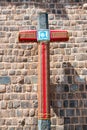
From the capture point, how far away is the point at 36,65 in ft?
23.8

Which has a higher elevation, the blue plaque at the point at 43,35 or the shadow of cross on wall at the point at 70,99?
the blue plaque at the point at 43,35

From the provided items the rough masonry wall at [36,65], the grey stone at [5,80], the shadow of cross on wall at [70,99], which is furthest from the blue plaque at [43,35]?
the grey stone at [5,80]

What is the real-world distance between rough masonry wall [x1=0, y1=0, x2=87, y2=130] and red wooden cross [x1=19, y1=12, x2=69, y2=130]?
0.96 meters

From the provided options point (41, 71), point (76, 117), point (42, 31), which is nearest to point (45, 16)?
point (42, 31)

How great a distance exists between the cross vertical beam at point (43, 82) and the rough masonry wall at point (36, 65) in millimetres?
958

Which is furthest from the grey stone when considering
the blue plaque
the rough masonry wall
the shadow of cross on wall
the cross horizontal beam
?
the blue plaque

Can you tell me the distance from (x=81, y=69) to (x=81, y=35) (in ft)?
2.58

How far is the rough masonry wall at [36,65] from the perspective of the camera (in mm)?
7012

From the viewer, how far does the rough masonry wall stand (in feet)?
23.0

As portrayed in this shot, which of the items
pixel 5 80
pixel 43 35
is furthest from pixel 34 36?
pixel 5 80

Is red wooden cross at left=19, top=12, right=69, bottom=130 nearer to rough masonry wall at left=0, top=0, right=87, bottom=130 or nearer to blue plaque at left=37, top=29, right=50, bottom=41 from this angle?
blue plaque at left=37, top=29, right=50, bottom=41

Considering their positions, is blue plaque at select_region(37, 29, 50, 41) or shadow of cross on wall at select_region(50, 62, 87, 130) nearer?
blue plaque at select_region(37, 29, 50, 41)

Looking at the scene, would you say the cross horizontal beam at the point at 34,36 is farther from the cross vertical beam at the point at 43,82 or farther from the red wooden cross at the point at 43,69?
the cross vertical beam at the point at 43,82

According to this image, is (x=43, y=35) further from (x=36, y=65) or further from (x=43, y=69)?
(x=36, y=65)
